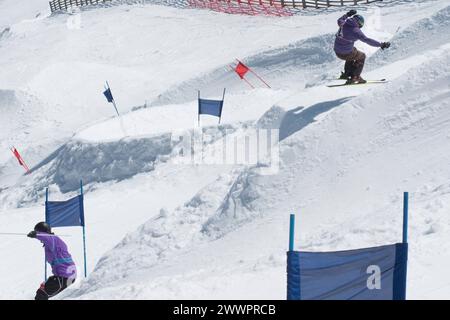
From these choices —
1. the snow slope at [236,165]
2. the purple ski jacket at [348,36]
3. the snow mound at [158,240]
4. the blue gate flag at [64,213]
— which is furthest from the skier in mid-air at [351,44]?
the blue gate flag at [64,213]

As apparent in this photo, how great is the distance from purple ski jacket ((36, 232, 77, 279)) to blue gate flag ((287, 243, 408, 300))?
4.69m

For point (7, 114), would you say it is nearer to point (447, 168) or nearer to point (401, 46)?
point (401, 46)

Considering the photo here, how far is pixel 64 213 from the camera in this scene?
13.9 metres

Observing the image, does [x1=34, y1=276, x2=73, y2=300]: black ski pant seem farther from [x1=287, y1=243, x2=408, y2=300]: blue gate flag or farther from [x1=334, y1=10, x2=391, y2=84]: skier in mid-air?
[x1=334, y1=10, x2=391, y2=84]: skier in mid-air

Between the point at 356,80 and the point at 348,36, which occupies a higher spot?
the point at 348,36

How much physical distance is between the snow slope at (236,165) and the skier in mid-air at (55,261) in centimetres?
82

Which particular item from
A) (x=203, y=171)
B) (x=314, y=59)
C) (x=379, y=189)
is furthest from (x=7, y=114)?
(x=379, y=189)

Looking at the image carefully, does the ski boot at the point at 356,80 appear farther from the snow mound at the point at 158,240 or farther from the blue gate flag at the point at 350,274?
the blue gate flag at the point at 350,274

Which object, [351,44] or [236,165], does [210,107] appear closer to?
[236,165]

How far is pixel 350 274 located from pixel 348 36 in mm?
10341

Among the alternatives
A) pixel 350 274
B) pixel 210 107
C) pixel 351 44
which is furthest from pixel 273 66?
pixel 350 274

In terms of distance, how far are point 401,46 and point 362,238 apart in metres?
12.6

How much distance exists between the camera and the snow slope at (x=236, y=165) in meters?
Result: 9.20

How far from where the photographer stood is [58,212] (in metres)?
13.9
